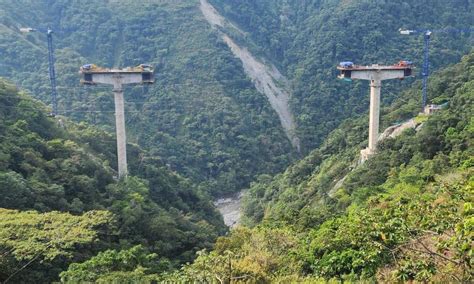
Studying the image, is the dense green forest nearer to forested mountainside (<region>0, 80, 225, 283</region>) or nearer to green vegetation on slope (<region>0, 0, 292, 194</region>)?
forested mountainside (<region>0, 80, 225, 283</region>)

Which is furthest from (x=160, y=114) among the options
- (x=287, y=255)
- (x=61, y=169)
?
(x=287, y=255)

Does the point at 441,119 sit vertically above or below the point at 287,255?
above

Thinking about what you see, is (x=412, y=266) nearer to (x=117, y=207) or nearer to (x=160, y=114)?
(x=117, y=207)

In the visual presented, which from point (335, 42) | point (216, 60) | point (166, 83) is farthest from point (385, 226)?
point (335, 42)

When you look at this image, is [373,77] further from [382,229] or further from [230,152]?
[382,229]

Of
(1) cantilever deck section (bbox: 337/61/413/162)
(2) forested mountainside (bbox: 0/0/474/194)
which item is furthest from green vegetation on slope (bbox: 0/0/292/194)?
(1) cantilever deck section (bbox: 337/61/413/162)
